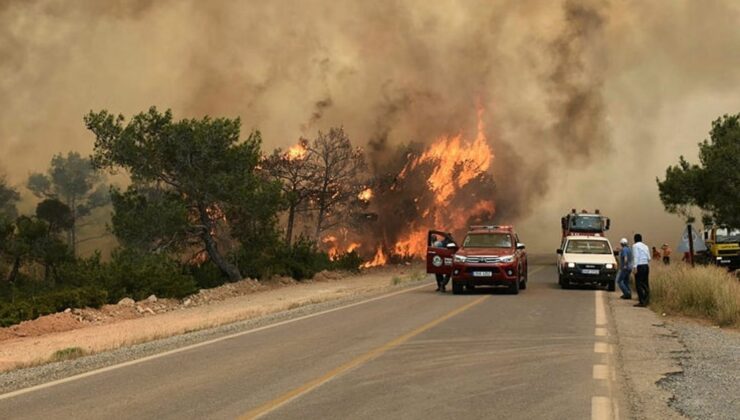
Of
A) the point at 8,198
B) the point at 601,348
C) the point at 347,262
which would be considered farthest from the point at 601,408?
the point at 8,198

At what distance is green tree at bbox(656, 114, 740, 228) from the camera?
32.9m

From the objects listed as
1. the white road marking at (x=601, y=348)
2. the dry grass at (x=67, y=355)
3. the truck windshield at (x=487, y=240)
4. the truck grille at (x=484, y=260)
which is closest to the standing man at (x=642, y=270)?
the truck grille at (x=484, y=260)

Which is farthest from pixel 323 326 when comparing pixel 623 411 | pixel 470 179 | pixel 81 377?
pixel 470 179

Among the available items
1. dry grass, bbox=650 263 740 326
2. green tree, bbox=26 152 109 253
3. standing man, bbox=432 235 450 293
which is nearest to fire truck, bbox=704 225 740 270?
dry grass, bbox=650 263 740 326

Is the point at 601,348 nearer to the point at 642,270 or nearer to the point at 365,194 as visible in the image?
the point at 642,270

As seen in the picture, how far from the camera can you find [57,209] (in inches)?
2400

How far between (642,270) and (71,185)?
217ft

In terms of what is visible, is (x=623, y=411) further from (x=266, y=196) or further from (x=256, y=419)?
(x=266, y=196)

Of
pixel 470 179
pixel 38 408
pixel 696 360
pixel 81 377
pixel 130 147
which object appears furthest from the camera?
pixel 470 179

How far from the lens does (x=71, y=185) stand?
71.9 meters

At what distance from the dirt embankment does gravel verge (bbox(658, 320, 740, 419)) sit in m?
9.54

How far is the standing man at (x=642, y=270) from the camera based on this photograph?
18.1 metres

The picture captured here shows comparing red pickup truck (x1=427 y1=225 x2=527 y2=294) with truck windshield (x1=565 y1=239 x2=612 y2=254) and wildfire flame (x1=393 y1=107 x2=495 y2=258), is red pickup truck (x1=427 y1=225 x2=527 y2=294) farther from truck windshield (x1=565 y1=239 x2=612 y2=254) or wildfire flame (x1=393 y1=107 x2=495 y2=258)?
wildfire flame (x1=393 y1=107 x2=495 y2=258)

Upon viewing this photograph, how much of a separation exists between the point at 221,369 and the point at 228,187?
2047 centimetres
